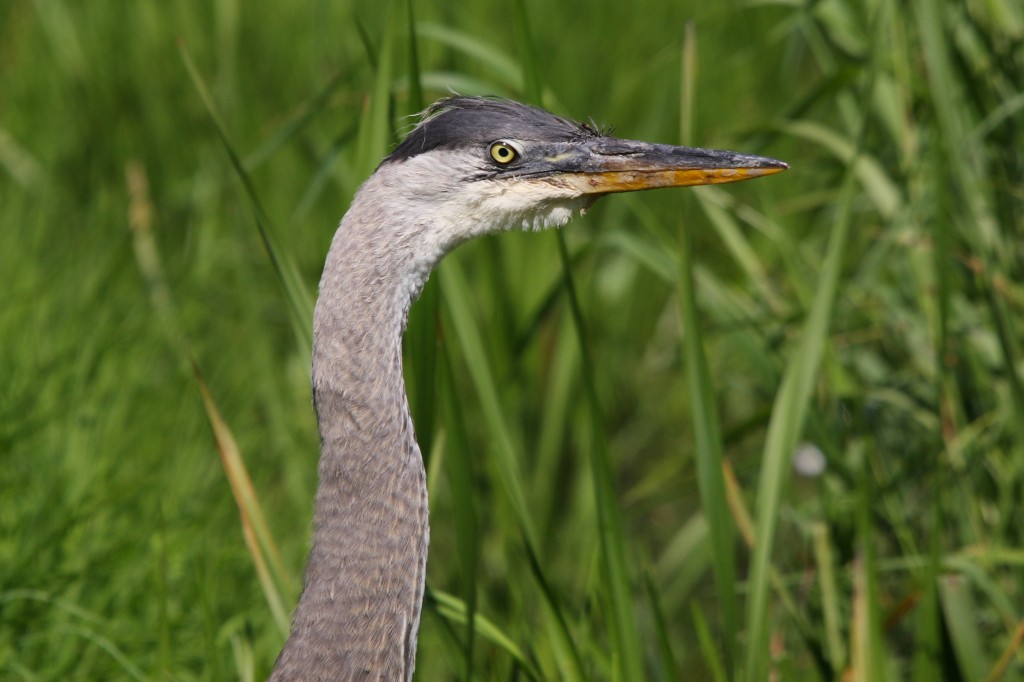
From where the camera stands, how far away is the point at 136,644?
2498 millimetres

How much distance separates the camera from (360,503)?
1.71m

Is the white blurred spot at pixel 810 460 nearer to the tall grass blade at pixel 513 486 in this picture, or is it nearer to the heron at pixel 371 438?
the tall grass blade at pixel 513 486

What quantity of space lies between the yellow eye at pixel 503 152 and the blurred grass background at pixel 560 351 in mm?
175

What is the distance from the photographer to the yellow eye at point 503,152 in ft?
6.35

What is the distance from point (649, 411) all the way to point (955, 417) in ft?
5.87

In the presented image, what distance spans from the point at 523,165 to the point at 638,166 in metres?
0.19

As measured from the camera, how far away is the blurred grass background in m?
2.04

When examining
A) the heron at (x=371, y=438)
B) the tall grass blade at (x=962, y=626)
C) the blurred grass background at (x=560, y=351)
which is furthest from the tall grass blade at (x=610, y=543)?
the tall grass blade at (x=962, y=626)

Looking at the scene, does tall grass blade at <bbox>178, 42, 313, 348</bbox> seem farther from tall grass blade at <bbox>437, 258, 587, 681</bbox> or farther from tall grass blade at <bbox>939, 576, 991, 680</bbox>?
tall grass blade at <bbox>939, 576, 991, 680</bbox>

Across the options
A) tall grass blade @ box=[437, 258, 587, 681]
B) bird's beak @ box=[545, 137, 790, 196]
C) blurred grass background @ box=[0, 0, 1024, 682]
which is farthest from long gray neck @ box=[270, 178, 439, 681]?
bird's beak @ box=[545, 137, 790, 196]

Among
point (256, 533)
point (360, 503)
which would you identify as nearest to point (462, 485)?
point (360, 503)

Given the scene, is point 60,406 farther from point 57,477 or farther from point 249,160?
point 249,160

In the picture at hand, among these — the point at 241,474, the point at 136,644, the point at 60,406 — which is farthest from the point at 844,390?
the point at 60,406

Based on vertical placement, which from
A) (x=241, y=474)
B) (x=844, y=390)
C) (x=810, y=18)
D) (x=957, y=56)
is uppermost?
(x=810, y=18)
